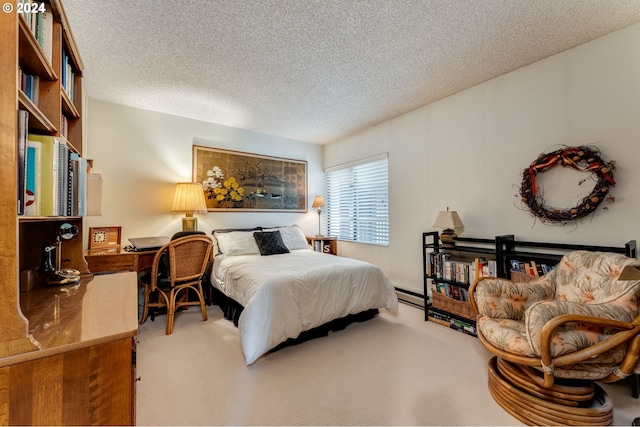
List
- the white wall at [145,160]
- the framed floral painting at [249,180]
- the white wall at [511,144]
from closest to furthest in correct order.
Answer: the white wall at [511,144] → the white wall at [145,160] → the framed floral painting at [249,180]

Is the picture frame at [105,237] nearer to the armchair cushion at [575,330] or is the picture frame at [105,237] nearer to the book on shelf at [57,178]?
the book on shelf at [57,178]

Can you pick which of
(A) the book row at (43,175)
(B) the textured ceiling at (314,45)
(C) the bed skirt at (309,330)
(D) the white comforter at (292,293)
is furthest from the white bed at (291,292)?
(B) the textured ceiling at (314,45)

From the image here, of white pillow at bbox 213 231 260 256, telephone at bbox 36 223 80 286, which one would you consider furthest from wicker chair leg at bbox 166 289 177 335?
telephone at bbox 36 223 80 286

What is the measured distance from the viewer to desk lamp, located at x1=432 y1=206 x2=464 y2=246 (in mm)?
2740

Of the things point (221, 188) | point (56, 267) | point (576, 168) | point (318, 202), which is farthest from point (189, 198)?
point (576, 168)

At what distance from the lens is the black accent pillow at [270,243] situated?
3.48 metres

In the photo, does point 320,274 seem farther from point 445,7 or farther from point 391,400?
point 445,7

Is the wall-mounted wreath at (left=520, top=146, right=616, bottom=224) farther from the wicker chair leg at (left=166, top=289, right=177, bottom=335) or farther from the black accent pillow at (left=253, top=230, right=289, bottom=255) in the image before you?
the wicker chair leg at (left=166, top=289, right=177, bottom=335)

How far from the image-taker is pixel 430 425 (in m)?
1.48

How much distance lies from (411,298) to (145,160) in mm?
3925

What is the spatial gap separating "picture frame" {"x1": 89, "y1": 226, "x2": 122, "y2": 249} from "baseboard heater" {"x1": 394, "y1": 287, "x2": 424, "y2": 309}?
355cm

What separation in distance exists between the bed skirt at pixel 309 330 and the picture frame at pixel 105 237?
1275mm

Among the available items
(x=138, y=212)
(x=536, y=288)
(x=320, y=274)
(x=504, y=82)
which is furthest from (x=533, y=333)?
(x=138, y=212)

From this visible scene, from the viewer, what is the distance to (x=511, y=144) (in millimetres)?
2561
